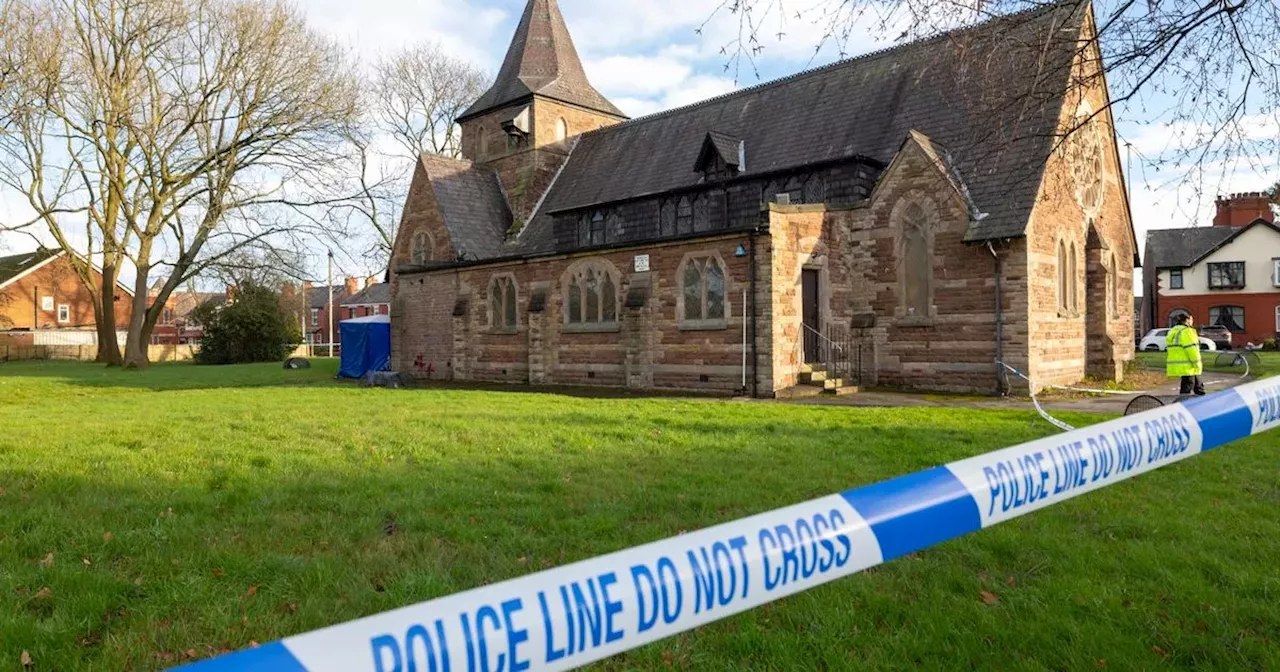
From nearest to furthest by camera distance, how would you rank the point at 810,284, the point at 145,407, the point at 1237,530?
the point at 1237,530 → the point at 145,407 → the point at 810,284

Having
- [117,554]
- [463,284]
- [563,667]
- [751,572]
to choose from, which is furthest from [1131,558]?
[463,284]

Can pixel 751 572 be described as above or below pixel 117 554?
above

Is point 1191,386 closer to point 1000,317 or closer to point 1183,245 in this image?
point 1000,317

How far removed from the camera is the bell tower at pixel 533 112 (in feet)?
103

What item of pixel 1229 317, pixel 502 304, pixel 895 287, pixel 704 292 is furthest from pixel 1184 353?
pixel 1229 317

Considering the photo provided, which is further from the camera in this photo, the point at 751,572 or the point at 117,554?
the point at 117,554

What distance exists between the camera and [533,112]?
31531mm

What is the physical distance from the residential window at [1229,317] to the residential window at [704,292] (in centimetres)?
4389

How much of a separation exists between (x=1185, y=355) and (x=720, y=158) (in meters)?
13.0

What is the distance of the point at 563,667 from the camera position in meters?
1.41

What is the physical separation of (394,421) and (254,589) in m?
8.45

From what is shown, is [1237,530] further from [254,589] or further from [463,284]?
[463,284]

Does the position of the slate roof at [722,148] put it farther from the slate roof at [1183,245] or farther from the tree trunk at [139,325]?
the slate roof at [1183,245]

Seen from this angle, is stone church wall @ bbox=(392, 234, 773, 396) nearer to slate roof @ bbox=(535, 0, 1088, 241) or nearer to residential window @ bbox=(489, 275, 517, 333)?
residential window @ bbox=(489, 275, 517, 333)
